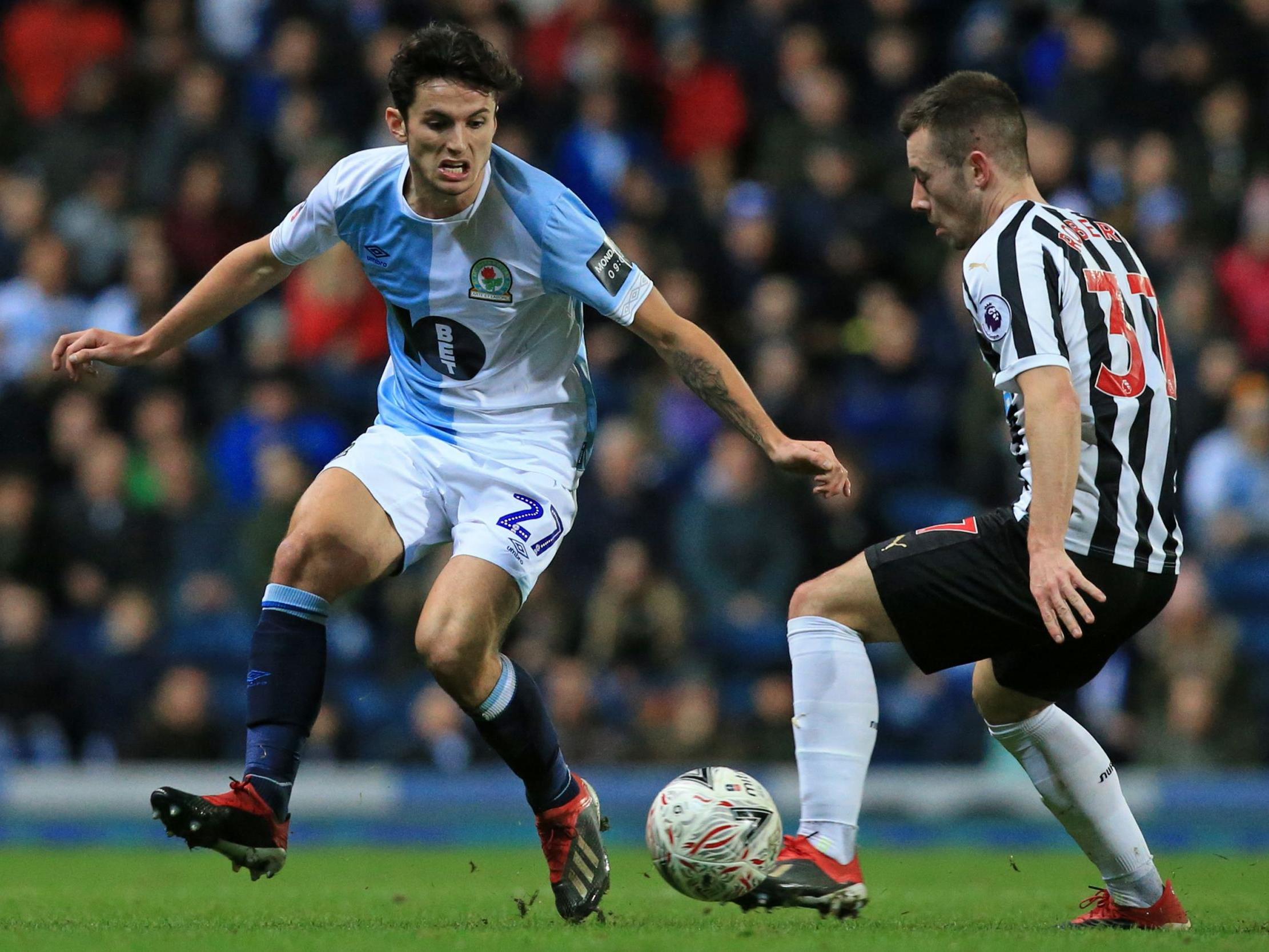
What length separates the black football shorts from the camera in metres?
5.27

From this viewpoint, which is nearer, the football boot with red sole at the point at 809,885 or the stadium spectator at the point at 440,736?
the football boot with red sole at the point at 809,885

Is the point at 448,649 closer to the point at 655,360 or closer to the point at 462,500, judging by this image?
the point at 462,500

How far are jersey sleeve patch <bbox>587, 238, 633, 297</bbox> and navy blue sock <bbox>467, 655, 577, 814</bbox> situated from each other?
1217mm

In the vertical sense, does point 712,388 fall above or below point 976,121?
below

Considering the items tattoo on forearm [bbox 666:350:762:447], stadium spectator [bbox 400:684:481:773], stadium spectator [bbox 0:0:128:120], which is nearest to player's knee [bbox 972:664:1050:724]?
tattoo on forearm [bbox 666:350:762:447]

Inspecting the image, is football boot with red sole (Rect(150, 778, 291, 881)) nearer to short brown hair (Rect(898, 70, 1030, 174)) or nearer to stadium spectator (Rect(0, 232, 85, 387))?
short brown hair (Rect(898, 70, 1030, 174))

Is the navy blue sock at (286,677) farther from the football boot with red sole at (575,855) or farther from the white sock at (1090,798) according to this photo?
the white sock at (1090,798)

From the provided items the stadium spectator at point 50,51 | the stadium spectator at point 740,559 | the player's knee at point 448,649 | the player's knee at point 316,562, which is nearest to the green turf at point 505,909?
the player's knee at point 448,649

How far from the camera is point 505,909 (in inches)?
243

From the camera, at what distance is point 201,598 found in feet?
37.6

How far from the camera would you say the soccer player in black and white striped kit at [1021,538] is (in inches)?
204

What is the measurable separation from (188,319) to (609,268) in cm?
141

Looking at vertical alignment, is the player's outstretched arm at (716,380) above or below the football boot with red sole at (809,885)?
above

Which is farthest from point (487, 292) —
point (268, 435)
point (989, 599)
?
point (268, 435)
